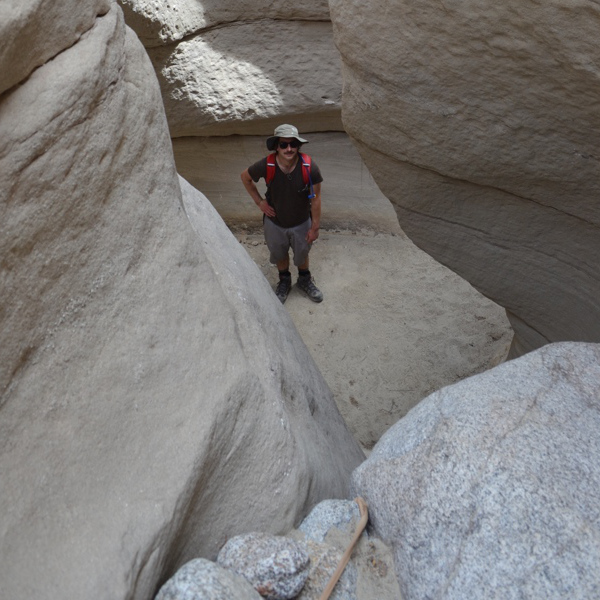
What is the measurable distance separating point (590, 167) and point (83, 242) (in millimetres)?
1691

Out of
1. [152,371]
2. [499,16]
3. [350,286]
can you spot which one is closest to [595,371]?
[499,16]

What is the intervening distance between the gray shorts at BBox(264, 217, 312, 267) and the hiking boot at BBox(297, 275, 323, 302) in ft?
0.99

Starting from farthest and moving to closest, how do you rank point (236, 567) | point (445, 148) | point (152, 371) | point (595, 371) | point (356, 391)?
point (356, 391)
point (445, 148)
point (595, 371)
point (152, 371)
point (236, 567)

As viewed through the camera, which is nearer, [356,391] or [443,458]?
[443,458]

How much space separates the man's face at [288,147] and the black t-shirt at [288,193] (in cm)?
15

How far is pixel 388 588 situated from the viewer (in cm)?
154

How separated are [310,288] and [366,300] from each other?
15.7 inches

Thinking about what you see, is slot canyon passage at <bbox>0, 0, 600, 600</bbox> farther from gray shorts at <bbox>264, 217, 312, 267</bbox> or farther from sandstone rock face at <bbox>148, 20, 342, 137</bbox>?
sandstone rock face at <bbox>148, 20, 342, 137</bbox>

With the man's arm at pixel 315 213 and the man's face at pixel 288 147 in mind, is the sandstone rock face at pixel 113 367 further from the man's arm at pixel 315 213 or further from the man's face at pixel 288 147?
the man's arm at pixel 315 213

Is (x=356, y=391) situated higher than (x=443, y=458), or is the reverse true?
(x=443, y=458)

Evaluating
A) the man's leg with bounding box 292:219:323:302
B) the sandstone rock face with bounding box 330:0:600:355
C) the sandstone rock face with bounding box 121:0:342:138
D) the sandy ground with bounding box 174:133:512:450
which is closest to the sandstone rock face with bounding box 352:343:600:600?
the sandstone rock face with bounding box 330:0:600:355

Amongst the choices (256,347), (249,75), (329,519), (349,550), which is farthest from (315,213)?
(349,550)

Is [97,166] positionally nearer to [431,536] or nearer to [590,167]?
[431,536]

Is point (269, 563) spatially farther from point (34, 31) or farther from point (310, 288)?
point (310, 288)
